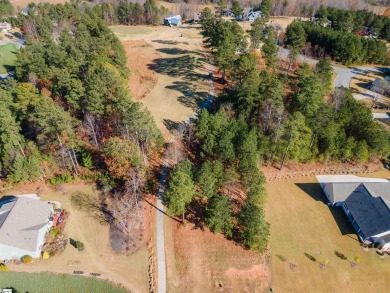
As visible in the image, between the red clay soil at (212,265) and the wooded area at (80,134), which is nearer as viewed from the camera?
the red clay soil at (212,265)

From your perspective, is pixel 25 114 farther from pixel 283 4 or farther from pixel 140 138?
pixel 283 4

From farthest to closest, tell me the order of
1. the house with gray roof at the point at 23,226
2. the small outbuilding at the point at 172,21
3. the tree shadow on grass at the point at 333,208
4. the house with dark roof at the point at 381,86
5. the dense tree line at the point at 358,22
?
the small outbuilding at the point at 172,21, the dense tree line at the point at 358,22, the house with dark roof at the point at 381,86, the tree shadow on grass at the point at 333,208, the house with gray roof at the point at 23,226

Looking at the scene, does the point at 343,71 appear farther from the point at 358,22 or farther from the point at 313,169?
the point at 313,169

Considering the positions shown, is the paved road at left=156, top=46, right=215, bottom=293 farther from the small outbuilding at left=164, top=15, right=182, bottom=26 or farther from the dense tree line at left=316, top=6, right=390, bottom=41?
the dense tree line at left=316, top=6, right=390, bottom=41

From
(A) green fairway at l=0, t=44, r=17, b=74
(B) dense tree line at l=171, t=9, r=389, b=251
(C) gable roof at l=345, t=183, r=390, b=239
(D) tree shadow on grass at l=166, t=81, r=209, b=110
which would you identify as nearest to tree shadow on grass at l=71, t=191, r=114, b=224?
(B) dense tree line at l=171, t=9, r=389, b=251

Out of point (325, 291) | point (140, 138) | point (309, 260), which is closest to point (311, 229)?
point (309, 260)

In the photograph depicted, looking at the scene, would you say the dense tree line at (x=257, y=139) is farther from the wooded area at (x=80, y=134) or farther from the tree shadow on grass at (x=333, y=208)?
the wooded area at (x=80, y=134)

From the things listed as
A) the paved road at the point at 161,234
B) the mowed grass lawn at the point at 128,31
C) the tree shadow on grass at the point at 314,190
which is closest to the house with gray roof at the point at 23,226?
the paved road at the point at 161,234

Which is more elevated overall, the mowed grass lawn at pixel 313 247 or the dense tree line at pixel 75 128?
the dense tree line at pixel 75 128
